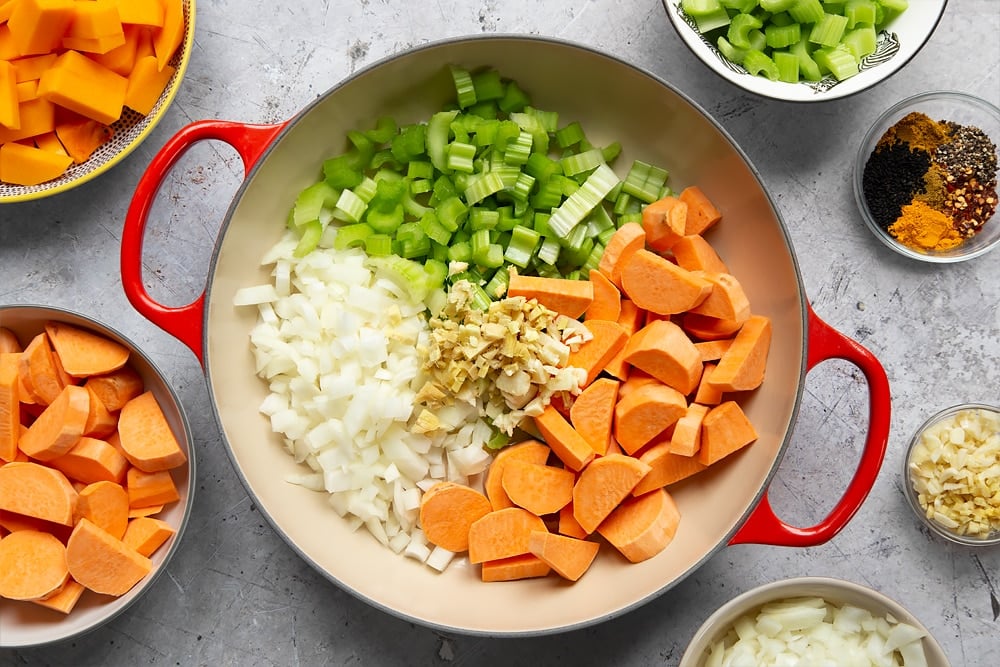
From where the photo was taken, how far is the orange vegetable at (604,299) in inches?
65.1

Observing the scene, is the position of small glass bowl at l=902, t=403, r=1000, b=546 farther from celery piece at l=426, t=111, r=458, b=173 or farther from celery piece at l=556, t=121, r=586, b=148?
celery piece at l=426, t=111, r=458, b=173

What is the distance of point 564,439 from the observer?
1574mm

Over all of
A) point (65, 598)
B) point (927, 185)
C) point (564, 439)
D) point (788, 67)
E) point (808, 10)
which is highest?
point (808, 10)

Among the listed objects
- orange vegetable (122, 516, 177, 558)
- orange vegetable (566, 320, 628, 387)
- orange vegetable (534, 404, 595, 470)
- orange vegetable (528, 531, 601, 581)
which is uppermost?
orange vegetable (566, 320, 628, 387)

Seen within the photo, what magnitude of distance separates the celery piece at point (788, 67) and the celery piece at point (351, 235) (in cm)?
98

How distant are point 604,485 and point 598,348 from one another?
289 millimetres

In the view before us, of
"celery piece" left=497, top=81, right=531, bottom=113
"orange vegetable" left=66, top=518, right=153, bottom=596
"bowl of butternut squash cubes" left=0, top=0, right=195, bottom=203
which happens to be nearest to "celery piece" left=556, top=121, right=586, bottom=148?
"celery piece" left=497, top=81, right=531, bottom=113

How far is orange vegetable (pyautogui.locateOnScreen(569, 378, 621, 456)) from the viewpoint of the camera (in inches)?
63.4

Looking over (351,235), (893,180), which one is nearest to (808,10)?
(893,180)

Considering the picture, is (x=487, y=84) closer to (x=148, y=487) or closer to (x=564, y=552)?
(x=564, y=552)

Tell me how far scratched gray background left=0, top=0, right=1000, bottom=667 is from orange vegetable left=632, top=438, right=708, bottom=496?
31 cm

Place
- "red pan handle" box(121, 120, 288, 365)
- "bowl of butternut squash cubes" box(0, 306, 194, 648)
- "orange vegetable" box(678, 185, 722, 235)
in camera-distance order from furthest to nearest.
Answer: "orange vegetable" box(678, 185, 722, 235), "bowl of butternut squash cubes" box(0, 306, 194, 648), "red pan handle" box(121, 120, 288, 365)

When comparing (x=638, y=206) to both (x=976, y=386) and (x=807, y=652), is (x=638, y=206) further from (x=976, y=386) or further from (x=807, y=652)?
(x=807, y=652)

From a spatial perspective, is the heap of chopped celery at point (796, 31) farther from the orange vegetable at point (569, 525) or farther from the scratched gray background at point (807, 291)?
the orange vegetable at point (569, 525)
